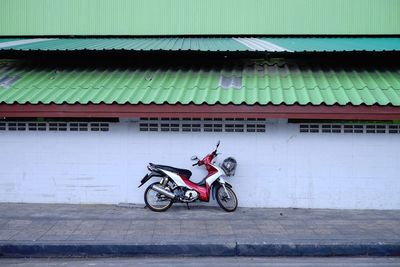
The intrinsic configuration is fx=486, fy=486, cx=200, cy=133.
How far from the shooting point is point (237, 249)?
722 centimetres

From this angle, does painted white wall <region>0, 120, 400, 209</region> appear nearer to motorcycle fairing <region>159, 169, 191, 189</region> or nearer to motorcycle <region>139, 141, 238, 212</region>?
motorcycle <region>139, 141, 238, 212</region>

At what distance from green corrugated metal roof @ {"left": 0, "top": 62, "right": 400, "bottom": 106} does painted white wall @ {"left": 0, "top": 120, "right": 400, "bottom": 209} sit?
83 centimetres

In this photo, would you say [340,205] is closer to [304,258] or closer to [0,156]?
[304,258]

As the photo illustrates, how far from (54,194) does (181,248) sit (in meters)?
4.14

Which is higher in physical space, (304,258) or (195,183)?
(195,183)

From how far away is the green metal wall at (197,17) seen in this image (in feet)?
44.6

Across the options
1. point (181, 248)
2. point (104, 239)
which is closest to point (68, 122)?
point (104, 239)

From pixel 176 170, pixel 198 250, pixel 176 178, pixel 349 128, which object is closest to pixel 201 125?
pixel 176 170

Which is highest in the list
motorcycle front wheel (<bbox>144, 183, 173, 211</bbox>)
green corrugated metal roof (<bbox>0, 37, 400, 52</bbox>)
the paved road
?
green corrugated metal roof (<bbox>0, 37, 400, 52</bbox>)

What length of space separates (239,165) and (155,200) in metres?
1.86

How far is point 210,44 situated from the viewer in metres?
12.2

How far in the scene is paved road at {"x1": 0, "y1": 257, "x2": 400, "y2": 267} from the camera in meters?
6.84

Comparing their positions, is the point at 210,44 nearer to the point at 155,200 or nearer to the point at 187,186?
the point at 187,186

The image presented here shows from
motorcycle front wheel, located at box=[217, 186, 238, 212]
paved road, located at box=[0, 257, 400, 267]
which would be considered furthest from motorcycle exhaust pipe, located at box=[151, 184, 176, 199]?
paved road, located at box=[0, 257, 400, 267]
